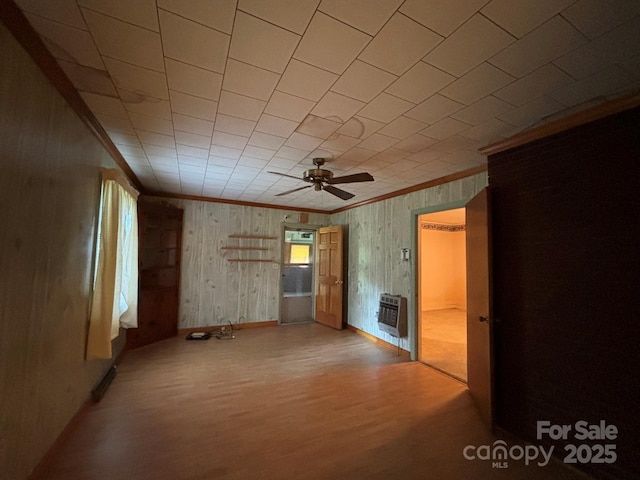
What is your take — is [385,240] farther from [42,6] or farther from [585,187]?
[42,6]

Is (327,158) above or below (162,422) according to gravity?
above

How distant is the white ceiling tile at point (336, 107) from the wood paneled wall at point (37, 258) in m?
1.60

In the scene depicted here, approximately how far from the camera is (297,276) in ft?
19.9

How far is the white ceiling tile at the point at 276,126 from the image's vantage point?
205 centimetres

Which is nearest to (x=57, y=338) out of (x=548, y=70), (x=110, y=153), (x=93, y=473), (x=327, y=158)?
(x=93, y=473)

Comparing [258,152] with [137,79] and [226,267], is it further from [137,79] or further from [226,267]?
[226,267]

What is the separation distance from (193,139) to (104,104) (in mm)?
675

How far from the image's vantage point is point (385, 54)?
1.37m

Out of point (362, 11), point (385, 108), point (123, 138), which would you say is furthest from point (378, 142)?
point (123, 138)

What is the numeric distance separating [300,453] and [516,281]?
223 cm

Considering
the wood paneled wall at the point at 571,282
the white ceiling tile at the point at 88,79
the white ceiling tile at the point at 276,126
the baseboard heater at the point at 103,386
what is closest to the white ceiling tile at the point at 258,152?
the white ceiling tile at the point at 276,126

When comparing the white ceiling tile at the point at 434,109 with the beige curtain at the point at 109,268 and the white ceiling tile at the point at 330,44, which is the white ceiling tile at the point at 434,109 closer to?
the white ceiling tile at the point at 330,44

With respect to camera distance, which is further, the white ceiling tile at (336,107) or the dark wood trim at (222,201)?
the dark wood trim at (222,201)

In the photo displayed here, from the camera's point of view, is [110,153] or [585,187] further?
[110,153]
